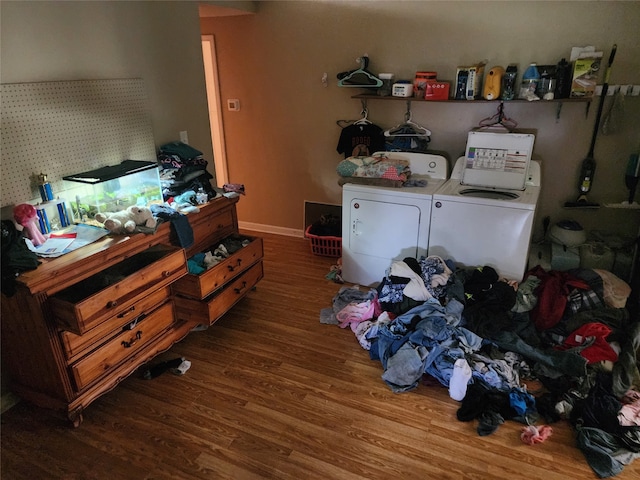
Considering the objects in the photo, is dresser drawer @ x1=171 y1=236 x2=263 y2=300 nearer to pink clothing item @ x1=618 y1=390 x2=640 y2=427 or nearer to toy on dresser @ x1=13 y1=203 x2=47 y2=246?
toy on dresser @ x1=13 y1=203 x2=47 y2=246

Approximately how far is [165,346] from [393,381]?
52.1 inches

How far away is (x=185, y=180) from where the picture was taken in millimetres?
2762

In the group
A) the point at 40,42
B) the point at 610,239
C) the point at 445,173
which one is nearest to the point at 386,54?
the point at 445,173

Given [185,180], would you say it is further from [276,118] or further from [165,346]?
[276,118]

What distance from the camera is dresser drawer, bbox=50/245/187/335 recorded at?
6.12 feet

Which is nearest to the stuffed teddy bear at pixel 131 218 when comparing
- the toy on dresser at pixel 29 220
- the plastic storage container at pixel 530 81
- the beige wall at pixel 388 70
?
the toy on dresser at pixel 29 220

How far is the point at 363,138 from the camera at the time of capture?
12.0 feet

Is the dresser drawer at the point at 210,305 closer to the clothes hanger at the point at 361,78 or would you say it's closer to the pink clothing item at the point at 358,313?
the pink clothing item at the point at 358,313

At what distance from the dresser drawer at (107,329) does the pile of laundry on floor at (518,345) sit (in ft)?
3.80

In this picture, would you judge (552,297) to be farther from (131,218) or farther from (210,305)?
(131,218)

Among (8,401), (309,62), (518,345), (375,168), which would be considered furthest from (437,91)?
(8,401)

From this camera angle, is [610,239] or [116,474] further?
[610,239]

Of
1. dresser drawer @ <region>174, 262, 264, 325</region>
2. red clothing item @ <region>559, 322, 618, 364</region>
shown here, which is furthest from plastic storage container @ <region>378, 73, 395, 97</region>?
red clothing item @ <region>559, 322, 618, 364</region>

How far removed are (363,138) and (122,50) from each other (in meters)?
1.93
